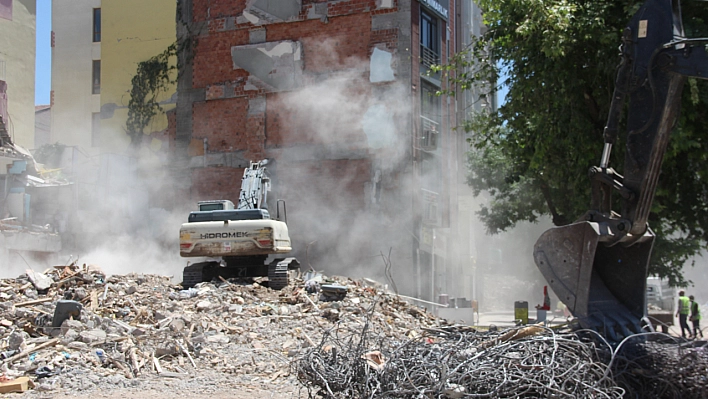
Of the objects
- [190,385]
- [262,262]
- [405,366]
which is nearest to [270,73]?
[262,262]

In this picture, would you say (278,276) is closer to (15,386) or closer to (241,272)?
(241,272)

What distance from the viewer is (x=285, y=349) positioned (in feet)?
37.2

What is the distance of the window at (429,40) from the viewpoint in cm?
2661

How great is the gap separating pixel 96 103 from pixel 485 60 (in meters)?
20.2

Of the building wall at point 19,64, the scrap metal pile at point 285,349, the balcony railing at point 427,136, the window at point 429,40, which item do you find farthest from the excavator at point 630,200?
the building wall at point 19,64

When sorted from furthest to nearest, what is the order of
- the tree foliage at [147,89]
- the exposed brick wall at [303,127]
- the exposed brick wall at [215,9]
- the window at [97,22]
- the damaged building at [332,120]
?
the window at [97,22]
the tree foliage at [147,89]
the exposed brick wall at [215,9]
the exposed brick wall at [303,127]
the damaged building at [332,120]

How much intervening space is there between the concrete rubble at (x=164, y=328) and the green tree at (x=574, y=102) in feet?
14.9

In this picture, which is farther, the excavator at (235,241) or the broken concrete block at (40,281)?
the excavator at (235,241)

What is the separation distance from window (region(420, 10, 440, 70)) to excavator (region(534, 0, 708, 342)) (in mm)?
18429

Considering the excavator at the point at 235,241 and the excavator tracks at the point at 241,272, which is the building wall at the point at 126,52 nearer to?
the excavator tracks at the point at 241,272

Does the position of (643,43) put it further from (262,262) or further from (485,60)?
(262,262)

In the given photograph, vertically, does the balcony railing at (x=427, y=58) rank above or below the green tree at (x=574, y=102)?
above

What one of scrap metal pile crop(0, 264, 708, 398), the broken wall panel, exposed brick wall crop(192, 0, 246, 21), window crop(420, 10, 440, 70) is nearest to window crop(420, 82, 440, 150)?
window crop(420, 10, 440, 70)

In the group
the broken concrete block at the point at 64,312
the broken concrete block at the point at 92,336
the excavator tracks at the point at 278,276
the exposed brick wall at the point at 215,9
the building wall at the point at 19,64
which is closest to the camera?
the broken concrete block at the point at 92,336
